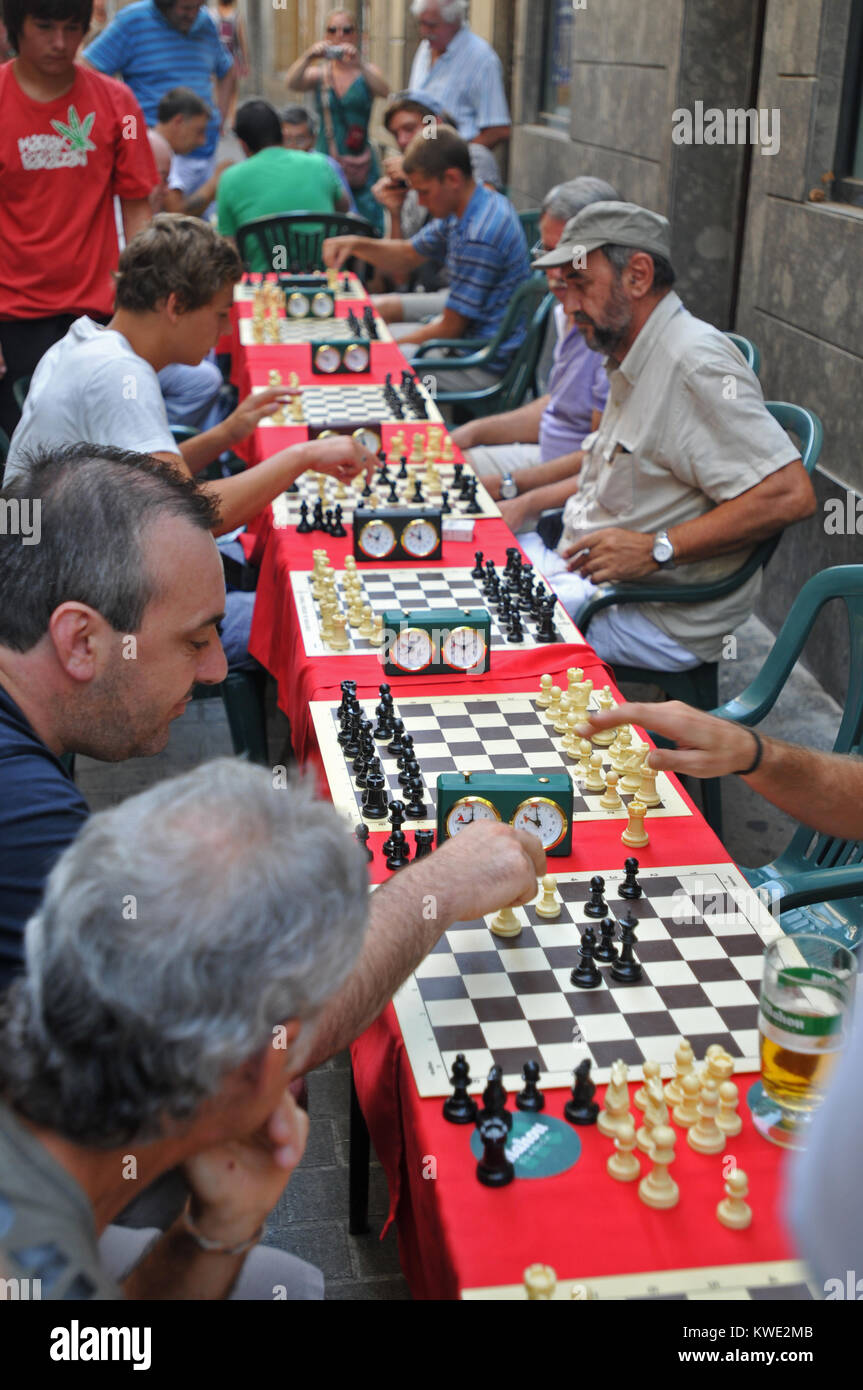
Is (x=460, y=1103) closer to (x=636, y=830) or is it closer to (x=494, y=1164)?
(x=494, y=1164)

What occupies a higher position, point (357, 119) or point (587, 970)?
point (357, 119)

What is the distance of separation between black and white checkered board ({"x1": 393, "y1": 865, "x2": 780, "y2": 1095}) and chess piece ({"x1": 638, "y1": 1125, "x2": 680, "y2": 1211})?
187 mm

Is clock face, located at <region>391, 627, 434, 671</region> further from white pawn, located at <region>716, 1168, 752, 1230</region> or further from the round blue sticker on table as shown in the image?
white pawn, located at <region>716, 1168, 752, 1230</region>

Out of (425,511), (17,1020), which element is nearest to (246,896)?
(17,1020)

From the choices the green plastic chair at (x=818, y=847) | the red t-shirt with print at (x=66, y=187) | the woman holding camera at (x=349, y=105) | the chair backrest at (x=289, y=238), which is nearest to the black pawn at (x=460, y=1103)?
the green plastic chair at (x=818, y=847)

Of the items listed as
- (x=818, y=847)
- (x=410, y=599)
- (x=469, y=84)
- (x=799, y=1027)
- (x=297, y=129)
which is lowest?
(x=818, y=847)

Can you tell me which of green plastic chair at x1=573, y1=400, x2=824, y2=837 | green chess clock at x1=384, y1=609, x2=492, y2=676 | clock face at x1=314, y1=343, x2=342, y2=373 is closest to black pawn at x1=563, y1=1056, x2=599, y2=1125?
green chess clock at x1=384, y1=609, x2=492, y2=676

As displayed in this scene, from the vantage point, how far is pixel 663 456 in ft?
12.5

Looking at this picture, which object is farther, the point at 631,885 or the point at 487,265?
the point at 487,265

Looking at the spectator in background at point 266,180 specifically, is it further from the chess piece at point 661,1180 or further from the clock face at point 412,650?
the chess piece at point 661,1180

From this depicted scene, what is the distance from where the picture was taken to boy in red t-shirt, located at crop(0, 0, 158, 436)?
5172 mm

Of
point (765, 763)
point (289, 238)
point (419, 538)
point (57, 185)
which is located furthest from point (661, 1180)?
point (289, 238)

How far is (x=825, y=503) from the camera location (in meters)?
4.98

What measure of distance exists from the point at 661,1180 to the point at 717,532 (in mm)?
2398
